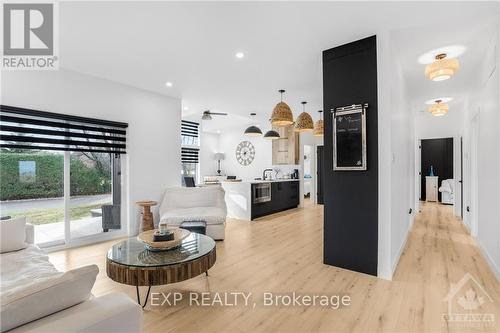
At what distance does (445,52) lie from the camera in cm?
334

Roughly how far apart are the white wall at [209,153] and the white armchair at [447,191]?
7.43 m

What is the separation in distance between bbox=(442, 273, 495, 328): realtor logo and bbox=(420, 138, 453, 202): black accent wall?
278 inches

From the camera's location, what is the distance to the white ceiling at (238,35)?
94.7 inches

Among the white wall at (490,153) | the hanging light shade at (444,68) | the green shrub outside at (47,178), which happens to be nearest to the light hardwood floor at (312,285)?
the white wall at (490,153)

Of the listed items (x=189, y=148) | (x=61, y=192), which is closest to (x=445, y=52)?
(x=61, y=192)

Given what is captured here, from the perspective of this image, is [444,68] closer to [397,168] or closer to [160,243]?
[397,168]

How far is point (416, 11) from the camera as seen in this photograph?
8.00 feet

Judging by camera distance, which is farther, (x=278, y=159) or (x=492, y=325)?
(x=278, y=159)

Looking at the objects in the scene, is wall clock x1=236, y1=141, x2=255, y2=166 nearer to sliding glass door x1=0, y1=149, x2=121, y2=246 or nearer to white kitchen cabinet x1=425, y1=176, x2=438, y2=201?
sliding glass door x1=0, y1=149, x2=121, y2=246

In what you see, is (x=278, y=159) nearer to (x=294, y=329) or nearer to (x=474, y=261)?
(x=474, y=261)

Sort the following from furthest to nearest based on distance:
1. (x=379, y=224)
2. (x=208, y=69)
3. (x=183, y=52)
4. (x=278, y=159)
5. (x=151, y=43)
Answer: (x=278, y=159) → (x=208, y=69) → (x=183, y=52) → (x=151, y=43) → (x=379, y=224)

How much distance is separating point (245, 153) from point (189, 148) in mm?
2046

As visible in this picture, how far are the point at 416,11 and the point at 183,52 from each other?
8.54 ft

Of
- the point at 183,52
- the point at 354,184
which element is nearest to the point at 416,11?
the point at 354,184
